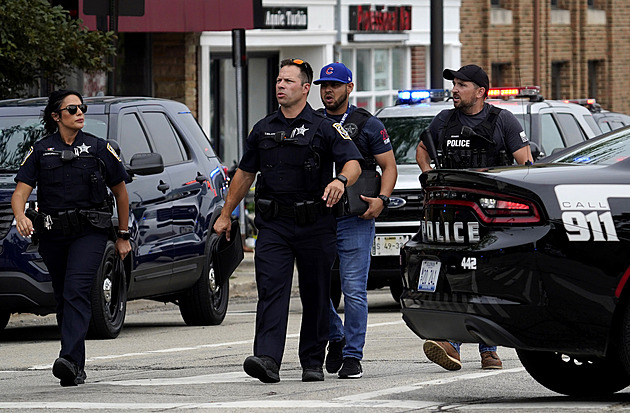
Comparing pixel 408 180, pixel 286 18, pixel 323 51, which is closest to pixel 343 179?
pixel 408 180

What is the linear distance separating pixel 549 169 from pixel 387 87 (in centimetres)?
2393

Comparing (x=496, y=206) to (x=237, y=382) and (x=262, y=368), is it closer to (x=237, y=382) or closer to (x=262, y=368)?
(x=262, y=368)

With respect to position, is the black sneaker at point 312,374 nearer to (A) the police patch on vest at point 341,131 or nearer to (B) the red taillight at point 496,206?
(A) the police patch on vest at point 341,131

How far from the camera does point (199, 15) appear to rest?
23.9m

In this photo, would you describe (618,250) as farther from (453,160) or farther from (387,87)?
(387,87)

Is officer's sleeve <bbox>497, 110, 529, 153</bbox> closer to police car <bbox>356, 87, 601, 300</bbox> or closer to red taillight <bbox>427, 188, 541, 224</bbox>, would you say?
red taillight <bbox>427, 188, 541, 224</bbox>

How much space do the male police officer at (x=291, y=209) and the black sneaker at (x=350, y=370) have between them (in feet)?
0.48

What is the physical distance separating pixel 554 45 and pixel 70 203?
95.9 feet

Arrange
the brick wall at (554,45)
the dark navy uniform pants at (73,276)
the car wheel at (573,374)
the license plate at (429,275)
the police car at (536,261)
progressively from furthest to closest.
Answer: the brick wall at (554,45)
the dark navy uniform pants at (73,276)
the car wheel at (573,374)
the license plate at (429,275)
the police car at (536,261)

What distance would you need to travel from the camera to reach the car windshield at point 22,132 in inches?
485

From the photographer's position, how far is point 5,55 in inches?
602

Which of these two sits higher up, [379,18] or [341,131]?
[379,18]

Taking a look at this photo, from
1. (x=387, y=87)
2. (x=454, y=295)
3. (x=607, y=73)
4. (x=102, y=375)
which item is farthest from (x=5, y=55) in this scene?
(x=607, y=73)

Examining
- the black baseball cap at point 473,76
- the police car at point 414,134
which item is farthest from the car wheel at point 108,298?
the black baseball cap at point 473,76
